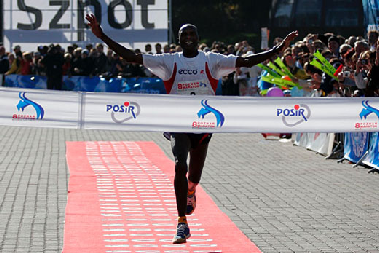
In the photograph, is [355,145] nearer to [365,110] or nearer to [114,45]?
[365,110]

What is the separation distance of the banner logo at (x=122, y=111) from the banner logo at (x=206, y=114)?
65 centimetres

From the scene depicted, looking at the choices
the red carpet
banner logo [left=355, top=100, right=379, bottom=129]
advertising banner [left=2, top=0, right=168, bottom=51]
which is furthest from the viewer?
advertising banner [left=2, top=0, right=168, bottom=51]

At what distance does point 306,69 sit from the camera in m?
16.8

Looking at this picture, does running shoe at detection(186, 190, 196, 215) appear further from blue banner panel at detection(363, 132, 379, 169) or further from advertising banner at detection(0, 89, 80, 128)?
blue banner panel at detection(363, 132, 379, 169)

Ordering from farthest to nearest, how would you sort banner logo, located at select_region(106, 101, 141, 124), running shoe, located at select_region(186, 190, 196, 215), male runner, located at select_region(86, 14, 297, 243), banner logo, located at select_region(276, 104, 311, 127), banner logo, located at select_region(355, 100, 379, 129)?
banner logo, located at select_region(355, 100, 379, 129), banner logo, located at select_region(276, 104, 311, 127), banner logo, located at select_region(106, 101, 141, 124), running shoe, located at select_region(186, 190, 196, 215), male runner, located at select_region(86, 14, 297, 243)

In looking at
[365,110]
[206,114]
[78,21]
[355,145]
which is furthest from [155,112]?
[78,21]

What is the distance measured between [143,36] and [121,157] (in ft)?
54.5

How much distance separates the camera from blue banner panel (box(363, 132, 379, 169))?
13.7 metres

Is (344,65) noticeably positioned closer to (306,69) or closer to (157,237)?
(306,69)

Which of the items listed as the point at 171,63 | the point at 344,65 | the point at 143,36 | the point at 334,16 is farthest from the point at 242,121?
the point at 334,16

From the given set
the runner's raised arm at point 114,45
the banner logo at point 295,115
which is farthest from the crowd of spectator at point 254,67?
the runner's raised arm at point 114,45

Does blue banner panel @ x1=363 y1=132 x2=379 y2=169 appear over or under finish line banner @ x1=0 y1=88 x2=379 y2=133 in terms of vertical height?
under

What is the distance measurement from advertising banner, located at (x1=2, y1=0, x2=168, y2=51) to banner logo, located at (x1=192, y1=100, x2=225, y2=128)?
22.8 m

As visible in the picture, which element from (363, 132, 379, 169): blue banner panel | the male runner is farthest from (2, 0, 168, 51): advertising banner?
the male runner
